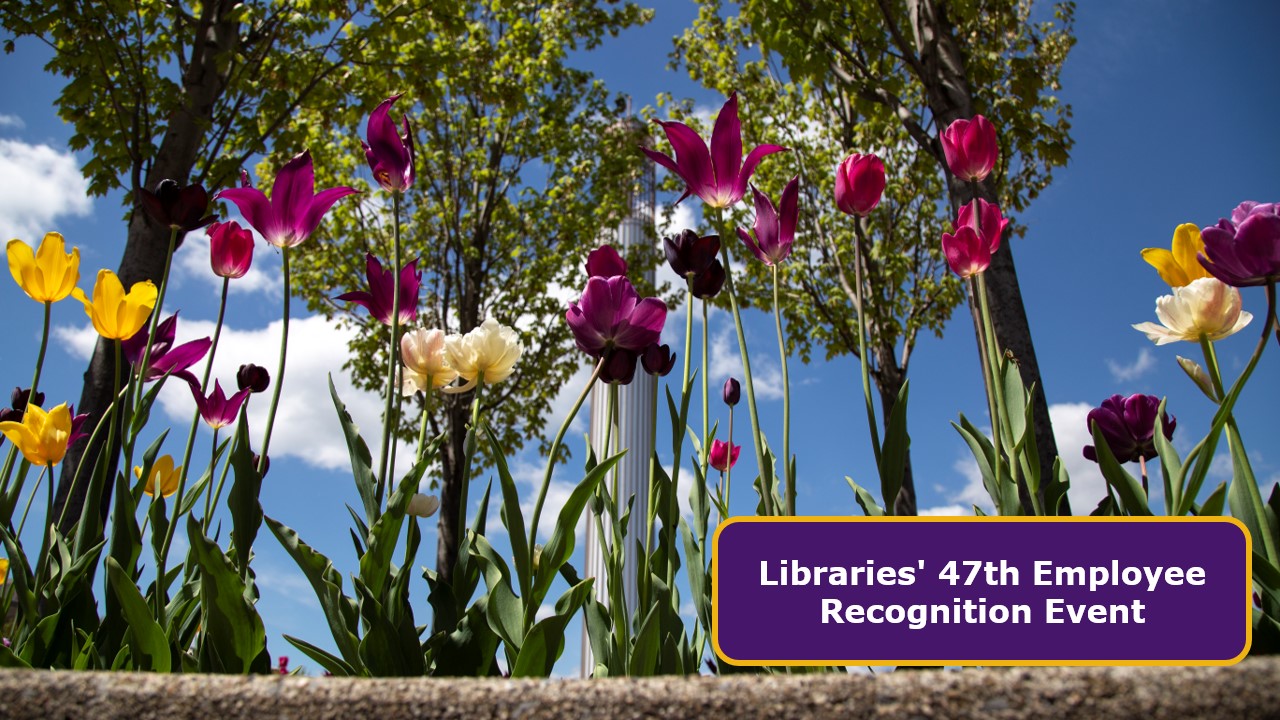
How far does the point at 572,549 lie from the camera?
133 centimetres

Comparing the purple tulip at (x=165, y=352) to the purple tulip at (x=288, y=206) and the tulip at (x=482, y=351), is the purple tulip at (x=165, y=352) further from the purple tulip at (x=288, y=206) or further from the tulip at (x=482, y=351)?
the tulip at (x=482, y=351)

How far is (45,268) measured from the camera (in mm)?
1819

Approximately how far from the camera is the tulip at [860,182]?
157 cm

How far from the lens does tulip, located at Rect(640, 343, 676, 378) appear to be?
5.32 ft

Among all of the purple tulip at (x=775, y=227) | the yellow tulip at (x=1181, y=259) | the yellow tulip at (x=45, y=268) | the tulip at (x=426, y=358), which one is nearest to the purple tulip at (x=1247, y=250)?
the yellow tulip at (x=1181, y=259)

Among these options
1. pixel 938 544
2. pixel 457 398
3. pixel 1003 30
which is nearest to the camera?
pixel 938 544

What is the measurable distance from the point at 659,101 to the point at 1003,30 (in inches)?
189

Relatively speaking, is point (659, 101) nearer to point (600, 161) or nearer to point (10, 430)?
point (600, 161)

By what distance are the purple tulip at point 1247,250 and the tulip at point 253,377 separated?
1.99 meters

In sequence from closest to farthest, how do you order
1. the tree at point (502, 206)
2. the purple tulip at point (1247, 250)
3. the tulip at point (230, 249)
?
the purple tulip at point (1247, 250)
the tulip at point (230, 249)
the tree at point (502, 206)

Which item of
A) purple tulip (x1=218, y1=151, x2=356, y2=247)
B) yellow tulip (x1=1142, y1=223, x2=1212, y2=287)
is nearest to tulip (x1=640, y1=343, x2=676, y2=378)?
purple tulip (x1=218, y1=151, x2=356, y2=247)

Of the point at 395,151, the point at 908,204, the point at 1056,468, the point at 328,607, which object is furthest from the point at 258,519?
the point at 908,204

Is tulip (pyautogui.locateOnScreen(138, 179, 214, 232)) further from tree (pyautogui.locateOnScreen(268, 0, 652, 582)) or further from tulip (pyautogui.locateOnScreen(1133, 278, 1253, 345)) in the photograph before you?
tree (pyautogui.locateOnScreen(268, 0, 652, 582))

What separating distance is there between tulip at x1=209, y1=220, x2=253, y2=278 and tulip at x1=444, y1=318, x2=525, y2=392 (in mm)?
550
